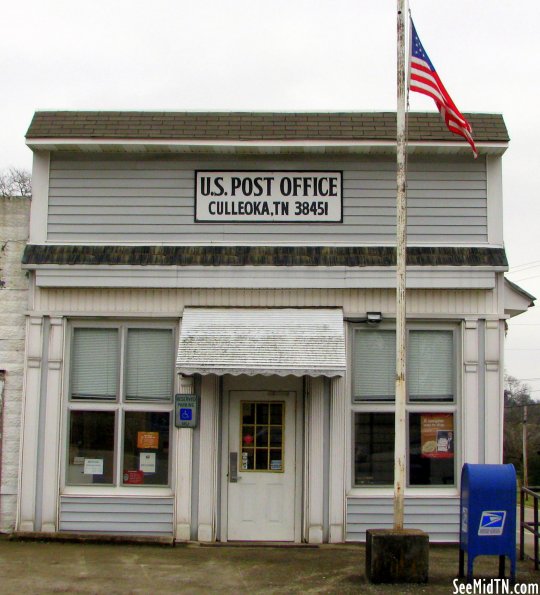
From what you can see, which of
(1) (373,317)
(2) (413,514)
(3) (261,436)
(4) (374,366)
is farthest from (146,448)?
(2) (413,514)

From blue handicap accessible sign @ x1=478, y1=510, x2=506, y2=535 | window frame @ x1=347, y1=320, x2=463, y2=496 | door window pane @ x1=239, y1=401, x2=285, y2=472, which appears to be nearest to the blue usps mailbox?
blue handicap accessible sign @ x1=478, y1=510, x2=506, y2=535

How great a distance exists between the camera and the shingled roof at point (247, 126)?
36.9 feet

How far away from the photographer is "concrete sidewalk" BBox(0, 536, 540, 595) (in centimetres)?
856

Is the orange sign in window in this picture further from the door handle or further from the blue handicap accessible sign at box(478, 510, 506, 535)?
the blue handicap accessible sign at box(478, 510, 506, 535)

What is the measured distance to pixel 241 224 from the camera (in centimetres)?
1144

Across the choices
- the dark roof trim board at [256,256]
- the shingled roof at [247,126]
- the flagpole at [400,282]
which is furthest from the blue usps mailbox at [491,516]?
the shingled roof at [247,126]

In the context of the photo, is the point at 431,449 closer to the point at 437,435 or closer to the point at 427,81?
the point at 437,435

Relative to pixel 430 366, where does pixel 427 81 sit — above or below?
above

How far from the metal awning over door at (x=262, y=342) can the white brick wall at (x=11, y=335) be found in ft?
7.63

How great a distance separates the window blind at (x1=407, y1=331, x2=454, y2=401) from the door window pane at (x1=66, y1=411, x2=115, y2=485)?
13.3ft

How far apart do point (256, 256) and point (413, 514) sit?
3.94 meters

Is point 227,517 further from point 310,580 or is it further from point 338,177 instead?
point 338,177

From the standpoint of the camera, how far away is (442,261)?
11.1 m

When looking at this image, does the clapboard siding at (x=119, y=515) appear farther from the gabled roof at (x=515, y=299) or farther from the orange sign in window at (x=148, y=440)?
the gabled roof at (x=515, y=299)
